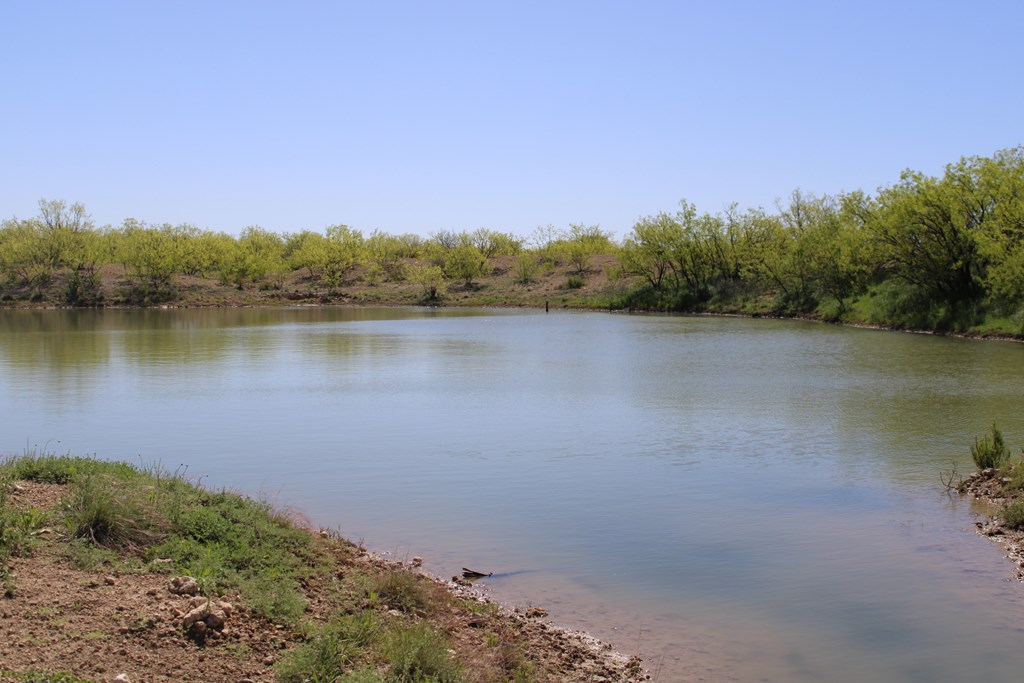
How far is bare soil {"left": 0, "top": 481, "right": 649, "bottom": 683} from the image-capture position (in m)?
6.72

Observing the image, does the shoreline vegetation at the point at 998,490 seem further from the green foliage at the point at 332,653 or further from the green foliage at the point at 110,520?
the green foliage at the point at 110,520

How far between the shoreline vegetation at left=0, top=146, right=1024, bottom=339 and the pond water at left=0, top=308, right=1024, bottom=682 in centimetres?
1210

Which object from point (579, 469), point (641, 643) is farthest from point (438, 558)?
point (579, 469)

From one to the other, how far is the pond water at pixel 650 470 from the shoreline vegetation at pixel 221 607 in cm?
122

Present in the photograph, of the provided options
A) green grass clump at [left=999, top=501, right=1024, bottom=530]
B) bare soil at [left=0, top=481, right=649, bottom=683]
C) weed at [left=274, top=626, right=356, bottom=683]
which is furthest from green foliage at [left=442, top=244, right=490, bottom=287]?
weed at [left=274, top=626, right=356, bottom=683]

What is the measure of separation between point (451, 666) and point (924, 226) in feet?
169

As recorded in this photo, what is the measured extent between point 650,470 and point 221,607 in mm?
10598

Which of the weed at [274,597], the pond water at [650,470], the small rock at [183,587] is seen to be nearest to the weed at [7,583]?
the small rock at [183,587]

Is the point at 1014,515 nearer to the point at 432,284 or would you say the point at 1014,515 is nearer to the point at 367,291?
the point at 432,284

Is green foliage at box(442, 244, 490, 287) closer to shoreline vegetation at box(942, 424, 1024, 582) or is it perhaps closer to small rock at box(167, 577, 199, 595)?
shoreline vegetation at box(942, 424, 1024, 582)

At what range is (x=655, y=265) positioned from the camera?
3595 inches

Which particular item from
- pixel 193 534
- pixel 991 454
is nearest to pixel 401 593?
pixel 193 534

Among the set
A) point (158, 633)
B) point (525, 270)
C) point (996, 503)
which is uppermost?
point (525, 270)

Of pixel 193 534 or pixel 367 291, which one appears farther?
pixel 367 291
